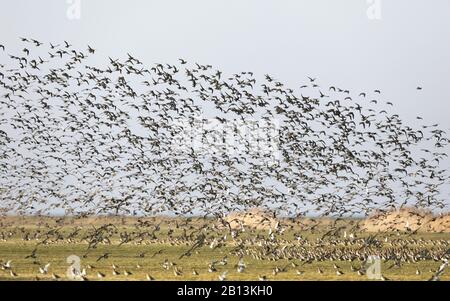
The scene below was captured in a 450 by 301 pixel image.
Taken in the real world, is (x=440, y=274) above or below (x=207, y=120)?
below

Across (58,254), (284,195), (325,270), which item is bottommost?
(325,270)

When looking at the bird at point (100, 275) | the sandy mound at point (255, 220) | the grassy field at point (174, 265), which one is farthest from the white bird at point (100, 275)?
the sandy mound at point (255, 220)

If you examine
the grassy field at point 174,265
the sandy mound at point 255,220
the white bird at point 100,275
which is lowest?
the white bird at point 100,275

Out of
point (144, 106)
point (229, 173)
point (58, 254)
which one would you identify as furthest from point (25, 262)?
point (229, 173)

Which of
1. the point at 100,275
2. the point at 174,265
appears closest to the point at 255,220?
the point at 174,265

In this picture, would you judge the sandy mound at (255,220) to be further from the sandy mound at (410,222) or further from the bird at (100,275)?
the bird at (100,275)

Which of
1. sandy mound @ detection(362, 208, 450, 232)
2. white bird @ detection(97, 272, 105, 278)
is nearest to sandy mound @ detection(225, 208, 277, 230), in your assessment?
sandy mound @ detection(362, 208, 450, 232)

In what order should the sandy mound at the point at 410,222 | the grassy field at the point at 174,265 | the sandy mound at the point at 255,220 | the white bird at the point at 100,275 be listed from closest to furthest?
A: the white bird at the point at 100,275
the grassy field at the point at 174,265
the sandy mound at the point at 255,220
the sandy mound at the point at 410,222

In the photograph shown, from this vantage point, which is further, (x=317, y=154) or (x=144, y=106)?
(x=317, y=154)

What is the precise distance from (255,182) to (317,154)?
4786 millimetres

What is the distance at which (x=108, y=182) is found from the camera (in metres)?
59.8

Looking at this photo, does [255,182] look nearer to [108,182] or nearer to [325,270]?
[108,182]

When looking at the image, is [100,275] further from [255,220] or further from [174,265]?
[255,220]

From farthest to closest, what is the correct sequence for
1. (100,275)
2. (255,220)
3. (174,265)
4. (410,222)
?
(410,222), (255,220), (174,265), (100,275)
